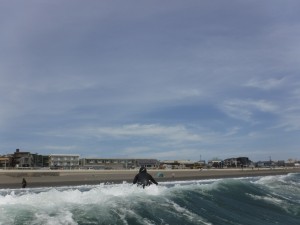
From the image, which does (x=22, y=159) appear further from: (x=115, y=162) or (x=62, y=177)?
(x=62, y=177)

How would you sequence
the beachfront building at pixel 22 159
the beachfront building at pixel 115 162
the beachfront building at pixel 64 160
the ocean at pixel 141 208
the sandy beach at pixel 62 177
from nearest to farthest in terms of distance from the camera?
the ocean at pixel 141 208 < the sandy beach at pixel 62 177 < the beachfront building at pixel 22 159 < the beachfront building at pixel 64 160 < the beachfront building at pixel 115 162

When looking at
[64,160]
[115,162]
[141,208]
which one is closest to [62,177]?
[141,208]

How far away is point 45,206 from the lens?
47.3ft

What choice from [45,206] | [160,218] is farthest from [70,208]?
[160,218]

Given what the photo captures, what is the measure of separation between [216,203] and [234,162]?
181 m

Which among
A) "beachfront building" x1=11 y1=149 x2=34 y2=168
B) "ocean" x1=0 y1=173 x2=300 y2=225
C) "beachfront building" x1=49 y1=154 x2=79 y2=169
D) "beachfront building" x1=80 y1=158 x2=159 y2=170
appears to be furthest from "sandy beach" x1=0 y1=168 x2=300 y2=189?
"beachfront building" x1=80 y1=158 x2=159 y2=170

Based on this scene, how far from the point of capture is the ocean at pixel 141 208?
13375 millimetres

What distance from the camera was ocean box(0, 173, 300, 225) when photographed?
1338cm

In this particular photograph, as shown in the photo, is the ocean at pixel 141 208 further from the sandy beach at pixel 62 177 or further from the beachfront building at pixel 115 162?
the beachfront building at pixel 115 162

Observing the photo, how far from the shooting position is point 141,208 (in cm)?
1602

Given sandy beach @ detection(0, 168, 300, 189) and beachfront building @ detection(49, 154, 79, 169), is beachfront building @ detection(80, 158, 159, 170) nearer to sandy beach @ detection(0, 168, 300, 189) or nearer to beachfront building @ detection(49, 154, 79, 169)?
beachfront building @ detection(49, 154, 79, 169)

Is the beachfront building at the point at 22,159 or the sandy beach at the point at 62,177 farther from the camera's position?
the beachfront building at the point at 22,159

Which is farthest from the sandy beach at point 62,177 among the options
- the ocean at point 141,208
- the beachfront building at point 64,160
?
the beachfront building at point 64,160

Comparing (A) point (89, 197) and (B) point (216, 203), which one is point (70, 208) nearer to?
(A) point (89, 197)
